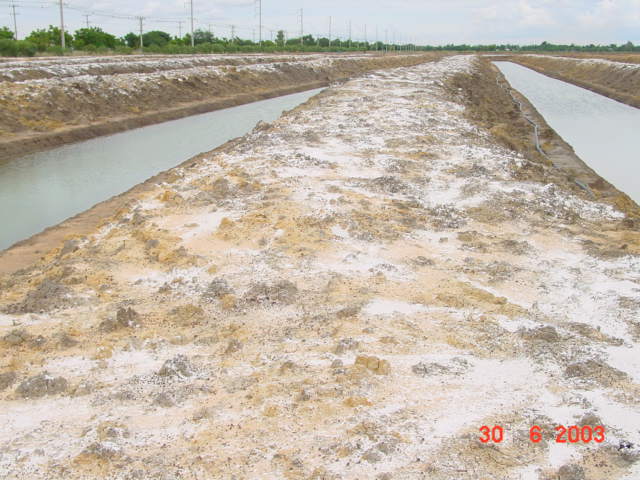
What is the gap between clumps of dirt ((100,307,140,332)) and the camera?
16.8ft

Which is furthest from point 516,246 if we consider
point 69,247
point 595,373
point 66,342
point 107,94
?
point 107,94

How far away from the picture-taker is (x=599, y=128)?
2005 centimetres

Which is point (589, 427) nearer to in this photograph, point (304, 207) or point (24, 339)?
point (24, 339)

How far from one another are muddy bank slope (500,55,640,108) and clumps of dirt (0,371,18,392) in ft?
90.7

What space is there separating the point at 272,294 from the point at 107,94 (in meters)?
16.9

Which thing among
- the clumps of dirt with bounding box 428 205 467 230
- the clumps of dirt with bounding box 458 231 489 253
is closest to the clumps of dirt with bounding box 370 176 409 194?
the clumps of dirt with bounding box 428 205 467 230

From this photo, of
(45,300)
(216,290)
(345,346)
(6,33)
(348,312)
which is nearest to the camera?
(345,346)

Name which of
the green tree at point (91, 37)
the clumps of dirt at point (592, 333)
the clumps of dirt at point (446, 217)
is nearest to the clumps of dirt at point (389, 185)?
the clumps of dirt at point (446, 217)

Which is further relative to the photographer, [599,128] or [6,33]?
[6,33]

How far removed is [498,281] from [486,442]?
9.00 feet

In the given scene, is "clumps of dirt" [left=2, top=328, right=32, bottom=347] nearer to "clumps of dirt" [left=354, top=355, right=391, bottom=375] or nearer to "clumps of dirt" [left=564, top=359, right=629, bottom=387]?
"clumps of dirt" [left=354, top=355, right=391, bottom=375]

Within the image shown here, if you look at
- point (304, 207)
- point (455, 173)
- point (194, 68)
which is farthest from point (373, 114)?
point (194, 68)

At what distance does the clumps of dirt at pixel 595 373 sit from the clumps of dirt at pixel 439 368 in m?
0.79
